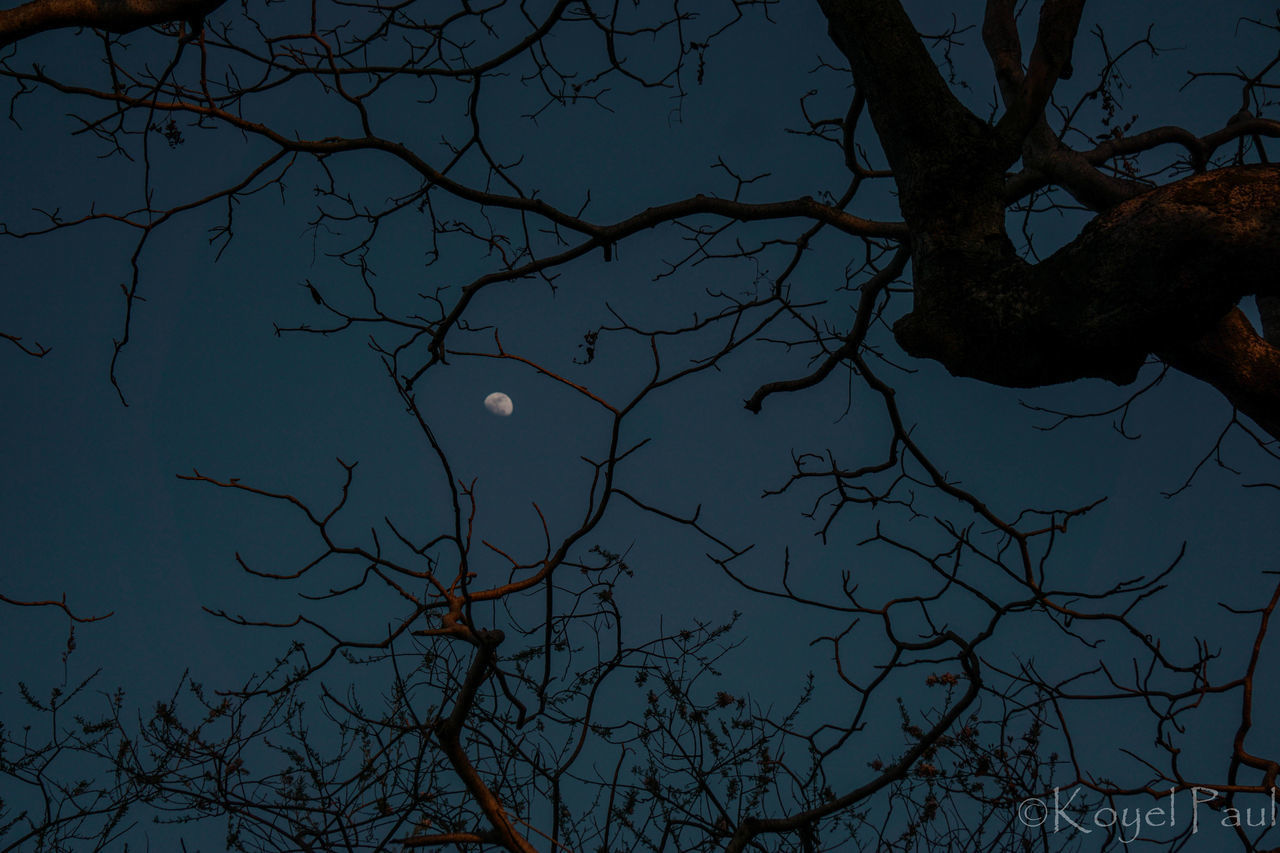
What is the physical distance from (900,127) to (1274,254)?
0.90 m

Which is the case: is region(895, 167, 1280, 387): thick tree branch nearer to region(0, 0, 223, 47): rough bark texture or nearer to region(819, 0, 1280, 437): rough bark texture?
region(819, 0, 1280, 437): rough bark texture

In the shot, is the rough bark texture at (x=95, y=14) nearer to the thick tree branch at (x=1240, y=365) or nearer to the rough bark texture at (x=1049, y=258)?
A: the rough bark texture at (x=1049, y=258)

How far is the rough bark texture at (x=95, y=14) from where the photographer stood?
1681 millimetres

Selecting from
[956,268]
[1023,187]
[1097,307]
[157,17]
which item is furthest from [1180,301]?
[157,17]

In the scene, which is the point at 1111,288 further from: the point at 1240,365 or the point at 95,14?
the point at 95,14

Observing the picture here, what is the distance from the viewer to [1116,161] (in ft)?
10.9

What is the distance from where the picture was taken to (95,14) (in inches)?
71.9

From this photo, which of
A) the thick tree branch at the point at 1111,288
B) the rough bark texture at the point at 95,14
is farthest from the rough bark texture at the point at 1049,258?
the rough bark texture at the point at 95,14

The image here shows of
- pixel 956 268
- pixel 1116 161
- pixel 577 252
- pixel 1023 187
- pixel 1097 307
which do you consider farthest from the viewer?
pixel 1116 161

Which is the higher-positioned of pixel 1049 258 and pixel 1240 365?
pixel 1049 258

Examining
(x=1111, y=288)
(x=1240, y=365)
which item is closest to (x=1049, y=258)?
(x=1111, y=288)

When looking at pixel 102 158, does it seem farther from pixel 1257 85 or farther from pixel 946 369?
pixel 1257 85

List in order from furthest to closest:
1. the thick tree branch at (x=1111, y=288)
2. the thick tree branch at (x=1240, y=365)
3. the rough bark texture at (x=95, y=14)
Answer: the thick tree branch at (x=1240, y=365) → the rough bark texture at (x=95, y=14) → the thick tree branch at (x=1111, y=288)

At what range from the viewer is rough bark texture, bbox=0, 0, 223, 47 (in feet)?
5.51
